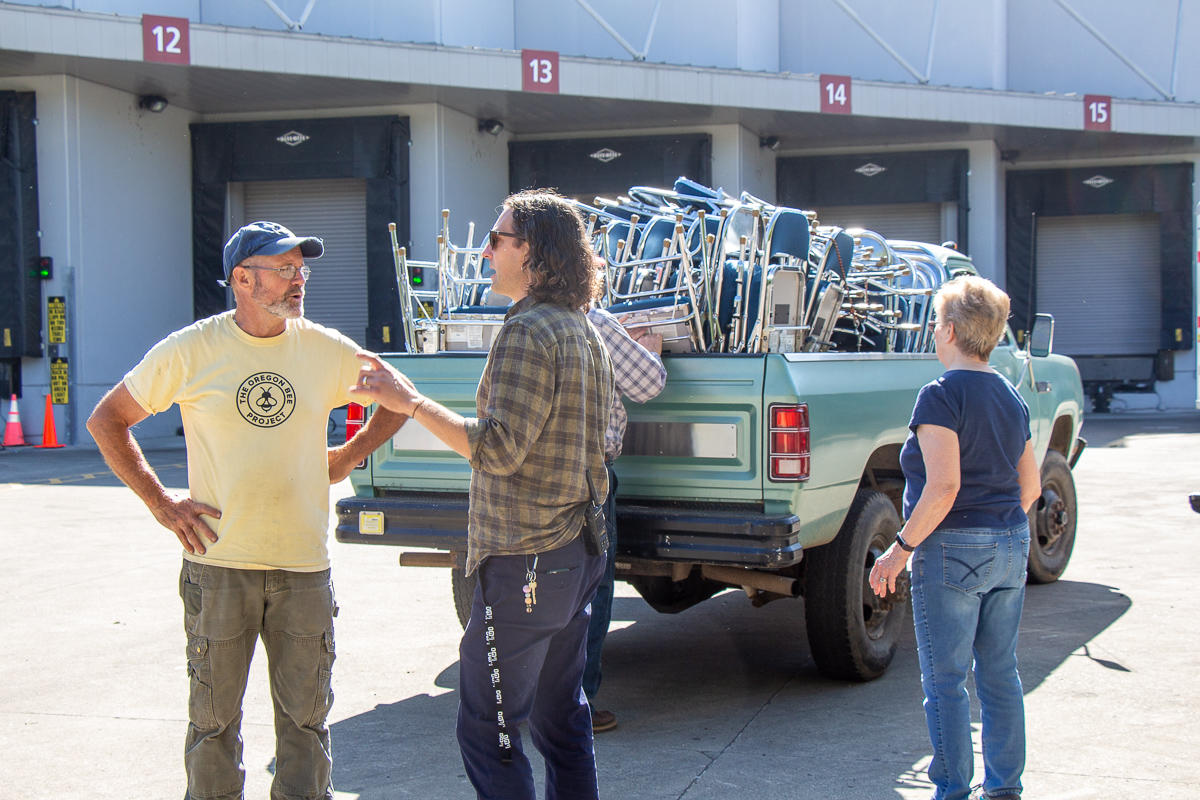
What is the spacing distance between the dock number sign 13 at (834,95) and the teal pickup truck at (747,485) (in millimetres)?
14633

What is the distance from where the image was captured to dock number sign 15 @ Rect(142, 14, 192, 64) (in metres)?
17.2

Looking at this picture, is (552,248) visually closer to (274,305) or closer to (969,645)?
(274,305)

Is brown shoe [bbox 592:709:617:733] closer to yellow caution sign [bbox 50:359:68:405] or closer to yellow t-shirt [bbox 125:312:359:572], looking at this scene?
yellow t-shirt [bbox 125:312:359:572]

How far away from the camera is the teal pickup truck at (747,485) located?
205 inches

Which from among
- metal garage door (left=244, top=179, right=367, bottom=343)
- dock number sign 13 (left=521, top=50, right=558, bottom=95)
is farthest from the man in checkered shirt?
metal garage door (left=244, top=179, right=367, bottom=343)

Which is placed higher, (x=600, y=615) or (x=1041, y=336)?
(x=1041, y=336)

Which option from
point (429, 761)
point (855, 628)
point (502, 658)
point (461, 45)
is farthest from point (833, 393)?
point (461, 45)

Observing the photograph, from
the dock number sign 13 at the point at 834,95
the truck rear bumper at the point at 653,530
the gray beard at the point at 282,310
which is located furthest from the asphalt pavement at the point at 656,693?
the dock number sign 13 at the point at 834,95

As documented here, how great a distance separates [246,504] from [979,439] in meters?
2.19

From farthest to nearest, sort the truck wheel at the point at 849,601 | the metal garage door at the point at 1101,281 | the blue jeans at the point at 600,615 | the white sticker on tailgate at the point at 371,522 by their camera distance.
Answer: the metal garage door at the point at 1101,281, the white sticker on tailgate at the point at 371,522, the truck wheel at the point at 849,601, the blue jeans at the point at 600,615

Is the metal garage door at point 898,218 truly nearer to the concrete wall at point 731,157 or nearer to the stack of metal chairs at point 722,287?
the concrete wall at point 731,157

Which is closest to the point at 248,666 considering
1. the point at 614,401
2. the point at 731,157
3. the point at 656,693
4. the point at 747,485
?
the point at 614,401

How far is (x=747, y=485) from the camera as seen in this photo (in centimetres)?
525

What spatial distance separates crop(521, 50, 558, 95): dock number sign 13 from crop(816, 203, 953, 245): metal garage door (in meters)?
7.00
